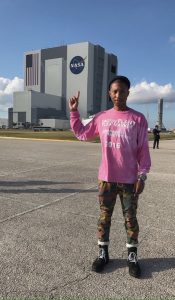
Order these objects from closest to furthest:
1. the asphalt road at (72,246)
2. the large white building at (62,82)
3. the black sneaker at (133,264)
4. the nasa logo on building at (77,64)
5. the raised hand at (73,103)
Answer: the asphalt road at (72,246) → the black sneaker at (133,264) → the raised hand at (73,103) → the large white building at (62,82) → the nasa logo on building at (77,64)

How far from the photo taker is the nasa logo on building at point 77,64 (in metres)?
144

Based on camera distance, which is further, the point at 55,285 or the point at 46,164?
the point at 46,164

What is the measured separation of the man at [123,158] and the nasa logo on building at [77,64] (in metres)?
143

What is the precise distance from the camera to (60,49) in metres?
152

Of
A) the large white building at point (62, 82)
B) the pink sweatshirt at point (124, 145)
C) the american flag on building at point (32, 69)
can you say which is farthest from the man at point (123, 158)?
the american flag on building at point (32, 69)

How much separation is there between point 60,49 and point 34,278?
509 feet

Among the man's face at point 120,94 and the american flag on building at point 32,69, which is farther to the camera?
the american flag on building at point 32,69

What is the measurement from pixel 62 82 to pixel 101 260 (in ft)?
491

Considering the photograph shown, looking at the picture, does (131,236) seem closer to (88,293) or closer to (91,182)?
(88,293)

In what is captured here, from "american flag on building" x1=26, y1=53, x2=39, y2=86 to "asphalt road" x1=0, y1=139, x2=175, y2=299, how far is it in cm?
15316

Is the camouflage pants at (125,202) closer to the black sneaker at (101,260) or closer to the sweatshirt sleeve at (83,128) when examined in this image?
the black sneaker at (101,260)

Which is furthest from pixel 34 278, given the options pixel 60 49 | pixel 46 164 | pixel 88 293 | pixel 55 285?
pixel 60 49

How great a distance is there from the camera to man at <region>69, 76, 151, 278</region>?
3975 millimetres

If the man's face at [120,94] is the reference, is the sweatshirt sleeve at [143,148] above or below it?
below
